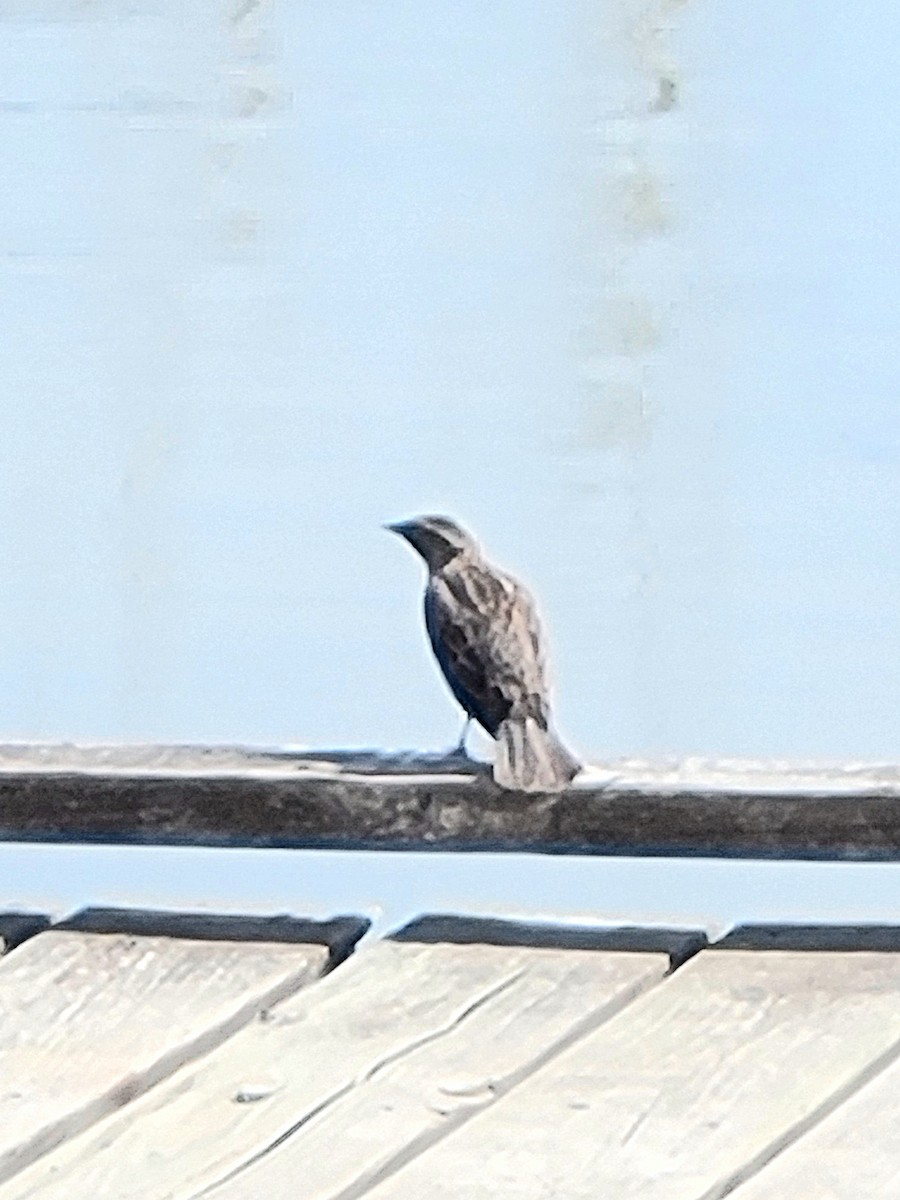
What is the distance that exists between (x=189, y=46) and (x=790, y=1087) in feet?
64.1

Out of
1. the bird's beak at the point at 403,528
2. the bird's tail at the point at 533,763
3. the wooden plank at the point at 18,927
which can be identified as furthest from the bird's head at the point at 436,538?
the wooden plank at the point at 18,927

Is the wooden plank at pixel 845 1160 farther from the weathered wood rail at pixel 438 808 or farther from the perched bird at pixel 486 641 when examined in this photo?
the perched bird at pixel 486 641

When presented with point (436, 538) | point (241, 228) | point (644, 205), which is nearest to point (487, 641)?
point (436, 538)

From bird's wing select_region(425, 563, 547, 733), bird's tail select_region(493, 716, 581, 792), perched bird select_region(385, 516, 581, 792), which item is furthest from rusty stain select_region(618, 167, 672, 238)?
bird's tail select_region(493, 716, 581, 792)

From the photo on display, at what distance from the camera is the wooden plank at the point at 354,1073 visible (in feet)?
7.55

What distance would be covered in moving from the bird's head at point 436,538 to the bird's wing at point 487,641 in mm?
139

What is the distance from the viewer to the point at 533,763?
3.13 m

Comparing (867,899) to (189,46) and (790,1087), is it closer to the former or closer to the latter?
(790,1087)

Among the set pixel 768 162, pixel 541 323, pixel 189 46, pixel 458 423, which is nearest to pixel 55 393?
pixel 458 423

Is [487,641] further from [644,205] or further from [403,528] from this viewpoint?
[644,205]

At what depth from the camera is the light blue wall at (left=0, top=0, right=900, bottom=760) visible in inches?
301

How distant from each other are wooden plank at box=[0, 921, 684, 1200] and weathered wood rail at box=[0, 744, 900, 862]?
0.69ft

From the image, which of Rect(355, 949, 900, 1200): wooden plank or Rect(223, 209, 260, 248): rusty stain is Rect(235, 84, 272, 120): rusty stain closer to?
Rect(223, 209, 260, 248): rusty stain

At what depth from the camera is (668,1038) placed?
2590 mm
